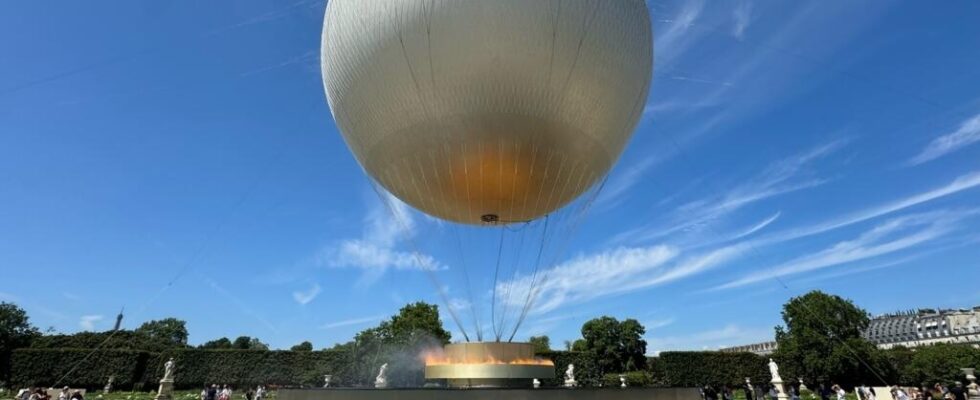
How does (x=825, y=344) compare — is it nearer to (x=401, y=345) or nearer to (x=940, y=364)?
(x=940, y=364)

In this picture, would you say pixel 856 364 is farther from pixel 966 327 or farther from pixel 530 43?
pixel 966 327

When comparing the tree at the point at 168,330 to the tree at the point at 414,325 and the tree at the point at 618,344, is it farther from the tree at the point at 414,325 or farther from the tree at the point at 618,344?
the tree at the point at 618,344

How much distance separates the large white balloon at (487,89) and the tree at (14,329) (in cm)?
6570

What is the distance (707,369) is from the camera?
132ft

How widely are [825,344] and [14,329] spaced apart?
89.6 metres

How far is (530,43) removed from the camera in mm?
9250

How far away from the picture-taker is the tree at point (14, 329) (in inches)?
2133

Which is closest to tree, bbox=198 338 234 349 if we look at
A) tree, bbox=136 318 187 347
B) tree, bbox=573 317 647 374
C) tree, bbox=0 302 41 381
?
tree, bbox=136 318 187 347

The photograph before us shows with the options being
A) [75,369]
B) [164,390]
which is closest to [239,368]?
[75,369]

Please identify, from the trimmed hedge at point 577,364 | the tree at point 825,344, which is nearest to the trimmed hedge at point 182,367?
the trimmed hedge at point 577,364

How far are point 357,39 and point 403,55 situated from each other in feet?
4.62

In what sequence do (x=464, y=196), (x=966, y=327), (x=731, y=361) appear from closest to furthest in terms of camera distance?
(x=464, y=196) < (x=731, y=361) < (x=966, y=327)

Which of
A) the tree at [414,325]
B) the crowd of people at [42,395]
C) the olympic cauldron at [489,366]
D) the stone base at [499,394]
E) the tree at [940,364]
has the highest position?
the tree at [414,325]

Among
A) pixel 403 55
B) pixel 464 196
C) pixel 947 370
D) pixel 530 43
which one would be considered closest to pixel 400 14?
pixel 403 55
